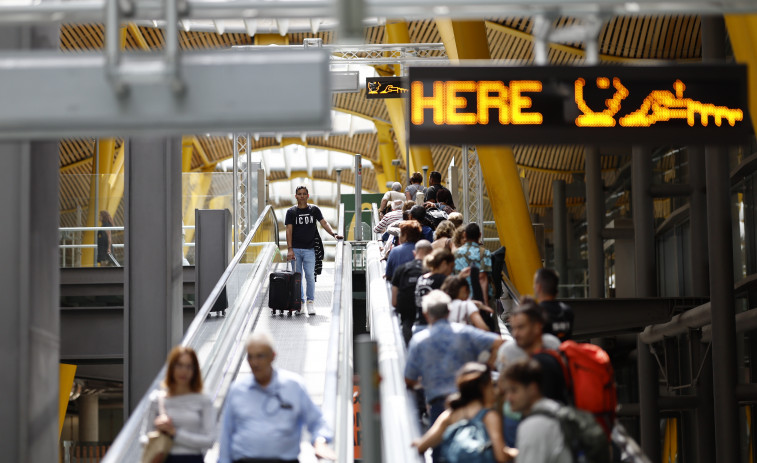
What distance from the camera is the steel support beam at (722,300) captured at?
64.1 ft

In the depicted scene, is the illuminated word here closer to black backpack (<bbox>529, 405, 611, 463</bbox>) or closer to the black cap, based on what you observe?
black backpack (<bbox>529, 405, 611, 463</bbox>)

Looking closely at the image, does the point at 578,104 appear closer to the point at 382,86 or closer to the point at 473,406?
the point at 473,406

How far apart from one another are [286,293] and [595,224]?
1988cm

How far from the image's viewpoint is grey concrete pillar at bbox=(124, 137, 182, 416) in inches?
500

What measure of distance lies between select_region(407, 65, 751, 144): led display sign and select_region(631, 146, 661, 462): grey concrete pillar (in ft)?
61.9

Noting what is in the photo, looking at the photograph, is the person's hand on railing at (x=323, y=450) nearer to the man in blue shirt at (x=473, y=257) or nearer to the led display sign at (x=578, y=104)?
the led display sign at (x=578, y=104)

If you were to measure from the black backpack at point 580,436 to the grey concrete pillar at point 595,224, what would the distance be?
27724 millimetres

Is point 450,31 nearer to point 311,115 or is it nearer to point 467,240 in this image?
point 467,240

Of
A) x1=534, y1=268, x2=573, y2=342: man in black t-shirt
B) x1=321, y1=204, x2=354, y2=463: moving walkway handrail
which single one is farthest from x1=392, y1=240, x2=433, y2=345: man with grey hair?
x1=534, y1=268, x2=573, y2=342: man in black t-shirt

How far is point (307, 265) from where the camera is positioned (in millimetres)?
15820

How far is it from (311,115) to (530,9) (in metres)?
A: 1.87

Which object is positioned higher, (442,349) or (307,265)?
(307,265)

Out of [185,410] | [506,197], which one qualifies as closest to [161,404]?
[185,410]

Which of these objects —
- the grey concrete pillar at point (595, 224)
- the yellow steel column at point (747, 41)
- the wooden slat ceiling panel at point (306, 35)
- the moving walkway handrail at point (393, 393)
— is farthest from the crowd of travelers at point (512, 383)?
the wooden slat ceiling panel at point (306, 35)
